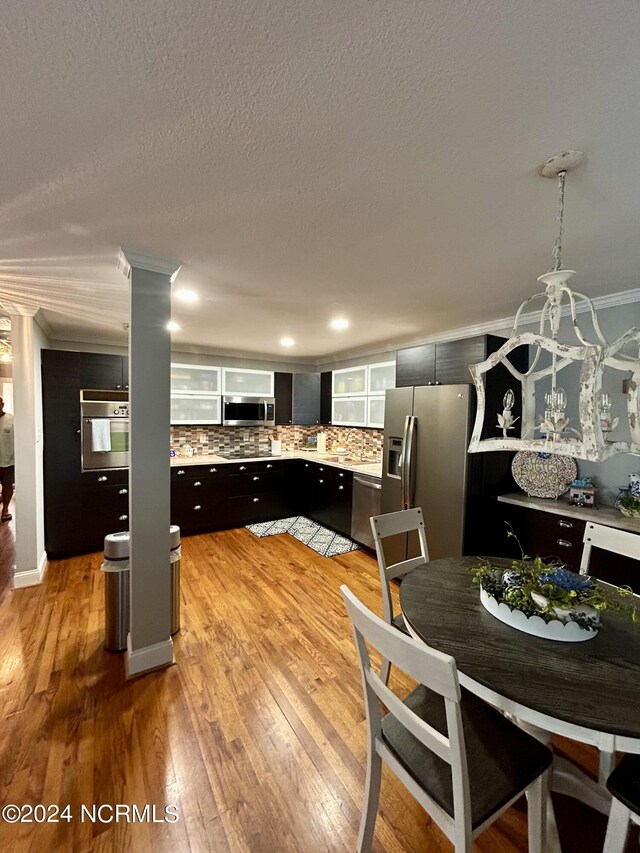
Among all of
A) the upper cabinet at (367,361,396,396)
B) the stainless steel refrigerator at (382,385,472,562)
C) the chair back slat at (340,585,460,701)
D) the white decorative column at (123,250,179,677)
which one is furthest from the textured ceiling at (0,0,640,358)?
the upper cabinet at (367,361,396,396)

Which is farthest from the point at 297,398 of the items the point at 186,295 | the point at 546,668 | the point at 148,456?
the point at 546,668

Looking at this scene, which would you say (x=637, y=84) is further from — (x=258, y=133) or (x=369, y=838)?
(x=369, y=838)

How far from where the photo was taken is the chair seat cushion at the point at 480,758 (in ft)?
3.37

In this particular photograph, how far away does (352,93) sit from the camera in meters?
0.97

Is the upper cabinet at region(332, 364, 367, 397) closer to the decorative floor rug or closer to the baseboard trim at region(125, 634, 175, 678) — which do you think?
the decorative floor rug

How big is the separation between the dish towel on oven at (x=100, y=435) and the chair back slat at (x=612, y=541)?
13.9 ft

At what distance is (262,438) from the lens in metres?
5.66

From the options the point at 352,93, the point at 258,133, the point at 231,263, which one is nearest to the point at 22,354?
the point at 231,263

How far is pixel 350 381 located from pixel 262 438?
1.68m

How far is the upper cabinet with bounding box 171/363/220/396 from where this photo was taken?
15.3 feet

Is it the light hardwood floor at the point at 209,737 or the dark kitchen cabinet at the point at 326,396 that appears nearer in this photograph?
the light hardwood floor at the point at 209,737

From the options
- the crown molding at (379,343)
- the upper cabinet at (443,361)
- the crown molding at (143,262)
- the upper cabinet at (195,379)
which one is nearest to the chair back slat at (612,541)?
the upper cabinet at (443,361)

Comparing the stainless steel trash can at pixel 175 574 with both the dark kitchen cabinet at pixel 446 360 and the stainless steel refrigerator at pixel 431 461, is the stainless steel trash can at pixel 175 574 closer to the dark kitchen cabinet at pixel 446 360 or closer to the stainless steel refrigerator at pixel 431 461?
the stainless steel refrigerator at pixel 431 461

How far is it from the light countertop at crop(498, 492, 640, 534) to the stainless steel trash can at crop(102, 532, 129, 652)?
286 centimetres
